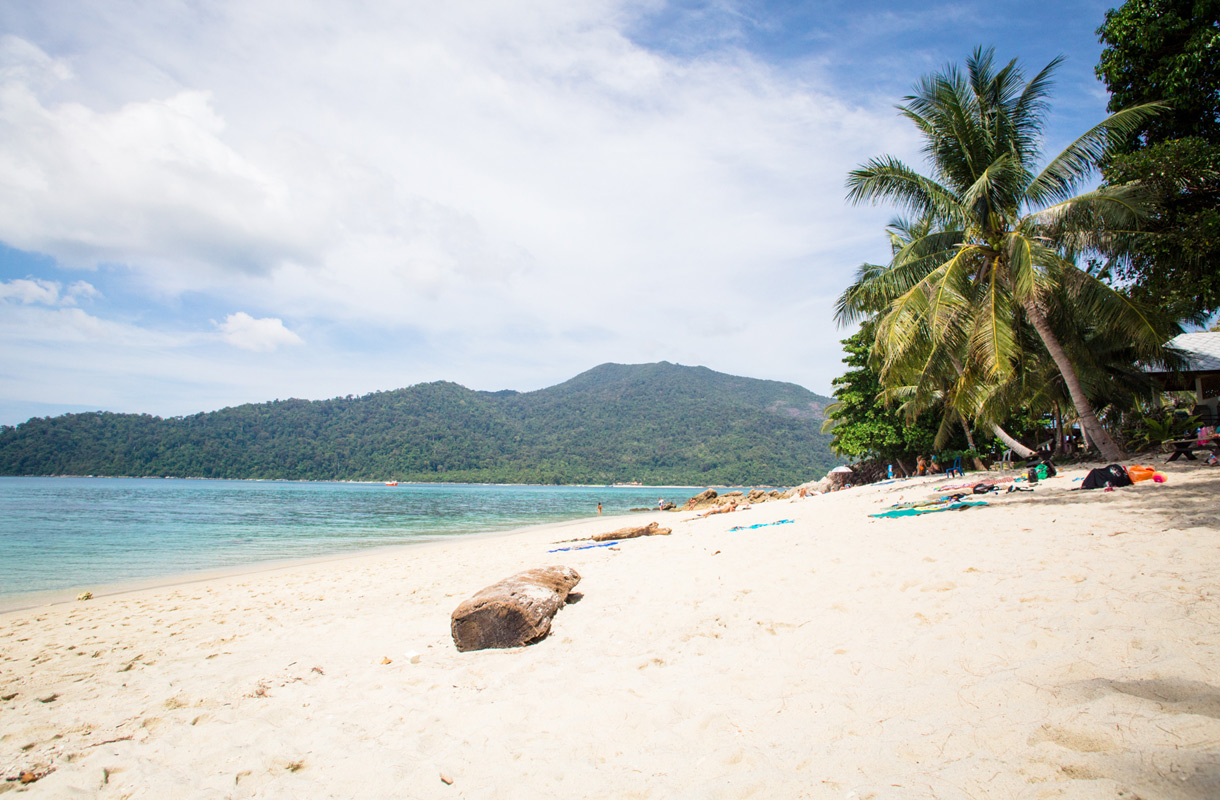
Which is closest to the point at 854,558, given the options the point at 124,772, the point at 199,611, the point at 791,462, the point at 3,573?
the point at 124,772

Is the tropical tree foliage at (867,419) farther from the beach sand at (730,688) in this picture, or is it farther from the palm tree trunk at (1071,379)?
the beach sand at (730,688)

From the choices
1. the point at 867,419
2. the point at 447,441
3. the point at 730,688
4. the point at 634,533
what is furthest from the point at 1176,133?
the point at 447,441

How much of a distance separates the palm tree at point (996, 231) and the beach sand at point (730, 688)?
4809mm

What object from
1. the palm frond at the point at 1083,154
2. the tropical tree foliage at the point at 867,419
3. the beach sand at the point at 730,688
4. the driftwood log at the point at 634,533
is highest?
the palm frond at the point at 1083,154

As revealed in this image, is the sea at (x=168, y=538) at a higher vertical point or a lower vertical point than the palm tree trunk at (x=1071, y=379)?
lower

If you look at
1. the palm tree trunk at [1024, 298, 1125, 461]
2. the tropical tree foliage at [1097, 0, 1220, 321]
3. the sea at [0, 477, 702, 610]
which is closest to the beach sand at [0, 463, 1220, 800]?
the tropical tree foliage at [1097, 0, 1220, 321]

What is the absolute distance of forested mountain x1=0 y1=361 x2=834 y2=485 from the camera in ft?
292

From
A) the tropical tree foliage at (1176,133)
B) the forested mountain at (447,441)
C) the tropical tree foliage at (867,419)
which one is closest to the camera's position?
the tropical tree foliage at (1176,133)

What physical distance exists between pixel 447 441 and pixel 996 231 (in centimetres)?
A: 10673

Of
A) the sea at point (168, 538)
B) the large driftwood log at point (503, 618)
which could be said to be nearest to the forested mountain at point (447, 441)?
the sea at point (168, 538)

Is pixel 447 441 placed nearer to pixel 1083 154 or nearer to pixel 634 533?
pixel 634 533

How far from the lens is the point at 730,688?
378 centimetres

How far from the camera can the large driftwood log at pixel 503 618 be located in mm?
5320

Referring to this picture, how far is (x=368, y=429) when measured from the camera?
364ft
